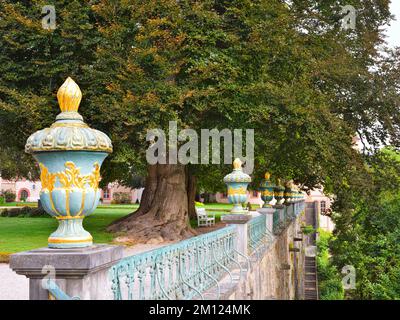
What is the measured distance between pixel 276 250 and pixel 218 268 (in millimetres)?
7874

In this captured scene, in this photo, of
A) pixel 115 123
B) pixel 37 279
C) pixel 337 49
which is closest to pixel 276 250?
pixel 115 123

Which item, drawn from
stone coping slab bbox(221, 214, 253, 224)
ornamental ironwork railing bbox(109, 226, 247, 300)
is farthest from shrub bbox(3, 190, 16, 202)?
ornamental ironwork railing bbox(109, 226, 247, 300)

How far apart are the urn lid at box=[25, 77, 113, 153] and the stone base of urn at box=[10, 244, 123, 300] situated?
0.69 m

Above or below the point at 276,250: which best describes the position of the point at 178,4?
above

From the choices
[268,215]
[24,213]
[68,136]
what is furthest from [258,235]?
[24,213]

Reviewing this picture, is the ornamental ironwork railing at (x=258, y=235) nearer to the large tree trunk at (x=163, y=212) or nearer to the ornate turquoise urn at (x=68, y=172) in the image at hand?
the large tree trunk at (x=163, y=212)

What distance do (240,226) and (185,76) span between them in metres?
8.28

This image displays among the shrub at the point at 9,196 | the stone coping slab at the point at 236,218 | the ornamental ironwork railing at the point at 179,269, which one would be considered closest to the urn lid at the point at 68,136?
the ornamental ironwork railing at the point at 179,269

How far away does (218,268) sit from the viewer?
314 inches

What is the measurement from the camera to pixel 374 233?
2200 centimetres

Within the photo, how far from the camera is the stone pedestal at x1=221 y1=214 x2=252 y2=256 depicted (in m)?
9.70

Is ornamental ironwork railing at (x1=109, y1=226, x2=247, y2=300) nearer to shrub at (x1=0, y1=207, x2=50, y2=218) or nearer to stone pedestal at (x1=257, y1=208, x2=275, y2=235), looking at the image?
stone pedestal at (x1=257, y1=208, x2=275, y2=235)

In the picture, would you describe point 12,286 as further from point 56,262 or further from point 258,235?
point 56,262

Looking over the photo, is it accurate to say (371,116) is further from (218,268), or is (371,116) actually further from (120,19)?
(218,268)
